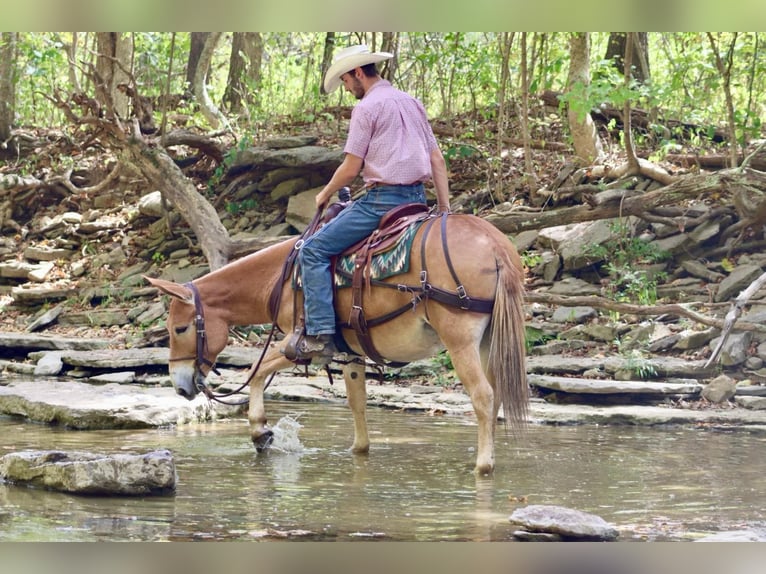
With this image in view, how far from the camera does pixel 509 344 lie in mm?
5879

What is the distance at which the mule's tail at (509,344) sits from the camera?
231 inches

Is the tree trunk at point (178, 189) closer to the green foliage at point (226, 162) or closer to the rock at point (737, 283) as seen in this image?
the green foliage at point (226, 162)

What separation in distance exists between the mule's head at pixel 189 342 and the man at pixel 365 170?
85 cm

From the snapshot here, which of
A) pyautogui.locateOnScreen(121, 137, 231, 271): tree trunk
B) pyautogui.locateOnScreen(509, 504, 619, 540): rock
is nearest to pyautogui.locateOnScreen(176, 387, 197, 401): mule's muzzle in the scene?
pyautogui.locateOnScreen(509, 504, 619, 540): rock

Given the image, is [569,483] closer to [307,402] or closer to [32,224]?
[307,402]

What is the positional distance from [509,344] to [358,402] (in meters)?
1.67

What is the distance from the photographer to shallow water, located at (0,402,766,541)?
435 cm

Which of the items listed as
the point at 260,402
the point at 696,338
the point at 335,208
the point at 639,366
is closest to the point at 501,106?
the point at 696,338

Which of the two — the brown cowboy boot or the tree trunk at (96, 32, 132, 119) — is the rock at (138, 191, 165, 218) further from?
the brown cowboy boot

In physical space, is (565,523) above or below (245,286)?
below

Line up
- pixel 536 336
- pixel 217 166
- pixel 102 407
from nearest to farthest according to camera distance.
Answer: pixel 102 407 < pixel 536 336 < pixel 217 166

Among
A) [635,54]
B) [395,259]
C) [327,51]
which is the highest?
[327,51]

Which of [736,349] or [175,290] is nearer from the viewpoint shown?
[175,290]

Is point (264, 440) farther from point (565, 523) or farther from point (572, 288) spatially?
point (572, 288)
